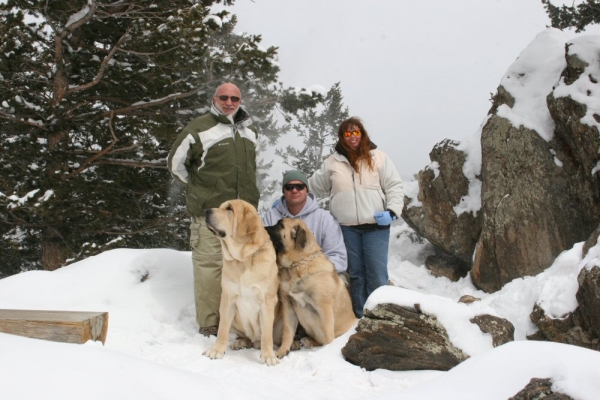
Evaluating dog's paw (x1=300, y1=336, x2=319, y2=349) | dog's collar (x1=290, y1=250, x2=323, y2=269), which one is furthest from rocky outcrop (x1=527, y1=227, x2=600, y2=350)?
dog's collar (x1=290, y1=250, x2=323, y2=269)

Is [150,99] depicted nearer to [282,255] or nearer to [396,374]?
[282,255]

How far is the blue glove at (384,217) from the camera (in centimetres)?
515

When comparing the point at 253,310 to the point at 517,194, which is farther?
the point at 517,194

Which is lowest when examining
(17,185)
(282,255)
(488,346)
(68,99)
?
(488,346)

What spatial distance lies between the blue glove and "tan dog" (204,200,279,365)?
1.41 m

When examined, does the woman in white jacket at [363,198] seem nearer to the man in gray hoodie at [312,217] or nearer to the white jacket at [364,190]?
the white jacket at [364,190]

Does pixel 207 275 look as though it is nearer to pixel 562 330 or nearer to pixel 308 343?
pixel 308 343

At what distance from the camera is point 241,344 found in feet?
15.4

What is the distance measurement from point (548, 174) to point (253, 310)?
5.65 m

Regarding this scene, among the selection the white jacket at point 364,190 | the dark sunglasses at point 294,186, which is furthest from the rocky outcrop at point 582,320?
the dark sunglasses at point 294,186

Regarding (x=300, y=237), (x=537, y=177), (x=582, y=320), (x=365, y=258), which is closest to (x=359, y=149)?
(x=365, y=258)

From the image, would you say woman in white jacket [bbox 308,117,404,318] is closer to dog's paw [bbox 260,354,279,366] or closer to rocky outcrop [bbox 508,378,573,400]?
dog's paw [bbox 260,354,279,366]

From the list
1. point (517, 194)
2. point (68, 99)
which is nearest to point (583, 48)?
point (517, 194)

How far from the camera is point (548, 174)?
7445 millimetres
